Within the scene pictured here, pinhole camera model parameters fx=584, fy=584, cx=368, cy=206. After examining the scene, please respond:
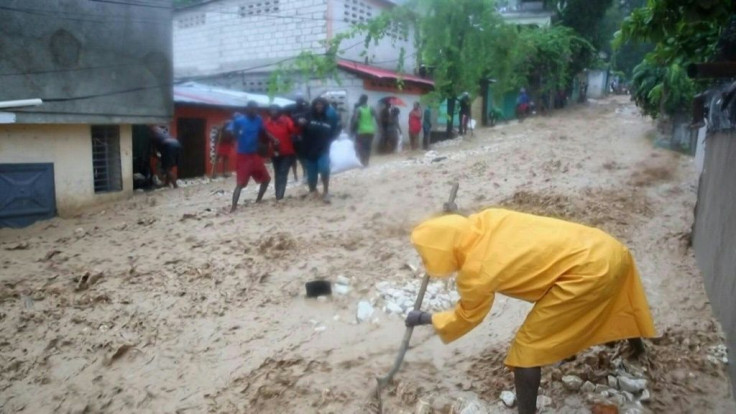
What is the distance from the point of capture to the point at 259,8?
1709cm

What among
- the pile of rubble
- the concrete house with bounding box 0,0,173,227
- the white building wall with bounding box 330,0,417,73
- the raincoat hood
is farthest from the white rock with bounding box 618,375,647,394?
the white building wall with bounding box 330,0,417,73

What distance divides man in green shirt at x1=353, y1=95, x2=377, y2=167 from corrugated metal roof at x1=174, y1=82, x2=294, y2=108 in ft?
4.78

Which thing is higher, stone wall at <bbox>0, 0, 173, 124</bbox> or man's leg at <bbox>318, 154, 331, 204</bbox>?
stone wall at <bbox>0, 0, 173, 124</bbox>

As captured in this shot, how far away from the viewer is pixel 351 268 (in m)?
5.69

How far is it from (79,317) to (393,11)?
13283 millimetres

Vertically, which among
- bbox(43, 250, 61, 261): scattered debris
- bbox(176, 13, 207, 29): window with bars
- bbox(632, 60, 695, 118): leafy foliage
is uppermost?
bbox(176, 13, 207, 29): window with bars

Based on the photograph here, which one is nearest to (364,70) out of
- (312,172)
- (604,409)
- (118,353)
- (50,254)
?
(312,172)

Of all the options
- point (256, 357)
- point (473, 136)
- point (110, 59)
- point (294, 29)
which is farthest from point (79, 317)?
point (473, 136)

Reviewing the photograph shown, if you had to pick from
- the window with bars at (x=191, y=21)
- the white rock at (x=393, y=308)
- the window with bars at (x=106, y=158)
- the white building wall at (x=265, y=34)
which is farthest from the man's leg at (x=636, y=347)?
the window with bars at (x=191, y=21)

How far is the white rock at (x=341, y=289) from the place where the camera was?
5.14m

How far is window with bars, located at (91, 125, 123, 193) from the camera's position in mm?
10281

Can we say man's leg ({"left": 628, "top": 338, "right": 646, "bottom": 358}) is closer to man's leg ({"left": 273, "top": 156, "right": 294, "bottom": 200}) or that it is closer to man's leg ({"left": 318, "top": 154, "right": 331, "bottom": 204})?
man's leg ({"left": 318, "top": 154, "right": 331, "bottom": 204})

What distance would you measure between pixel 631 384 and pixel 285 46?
1497cm

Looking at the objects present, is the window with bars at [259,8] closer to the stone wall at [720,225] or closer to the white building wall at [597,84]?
the stone wall at [720,225]
